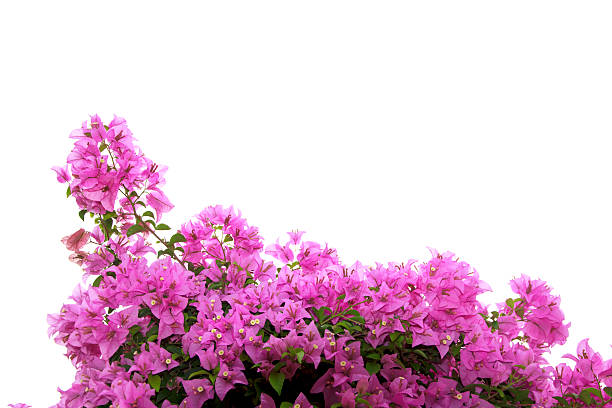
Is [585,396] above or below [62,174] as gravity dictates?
below

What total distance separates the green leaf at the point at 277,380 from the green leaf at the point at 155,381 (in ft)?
0.83

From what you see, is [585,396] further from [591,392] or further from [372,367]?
[372,367]

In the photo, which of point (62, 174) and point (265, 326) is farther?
point (62, 174)

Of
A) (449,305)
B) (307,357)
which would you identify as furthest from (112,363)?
(449,305)

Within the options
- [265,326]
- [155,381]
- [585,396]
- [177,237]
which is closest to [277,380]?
[265,326]

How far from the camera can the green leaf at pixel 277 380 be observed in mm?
1220

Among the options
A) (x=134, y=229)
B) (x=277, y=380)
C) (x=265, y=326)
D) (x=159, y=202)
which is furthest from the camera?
(x=159, y=202)

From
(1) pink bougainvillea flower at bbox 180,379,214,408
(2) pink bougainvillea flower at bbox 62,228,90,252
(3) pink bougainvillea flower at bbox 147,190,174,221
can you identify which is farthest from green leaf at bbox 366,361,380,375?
(2) pink bougainvillea flower at bbox 62,228,90,252

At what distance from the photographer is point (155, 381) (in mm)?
1314

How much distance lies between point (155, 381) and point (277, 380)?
10.9 inches

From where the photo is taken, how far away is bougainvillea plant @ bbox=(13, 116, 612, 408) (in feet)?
4.30

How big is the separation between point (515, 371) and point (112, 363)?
0.96 meters

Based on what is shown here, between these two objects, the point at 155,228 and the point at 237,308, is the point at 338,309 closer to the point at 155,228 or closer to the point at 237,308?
the point at 237,308

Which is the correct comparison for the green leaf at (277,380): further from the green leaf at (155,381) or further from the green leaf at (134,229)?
the green leaf at (134,229)
